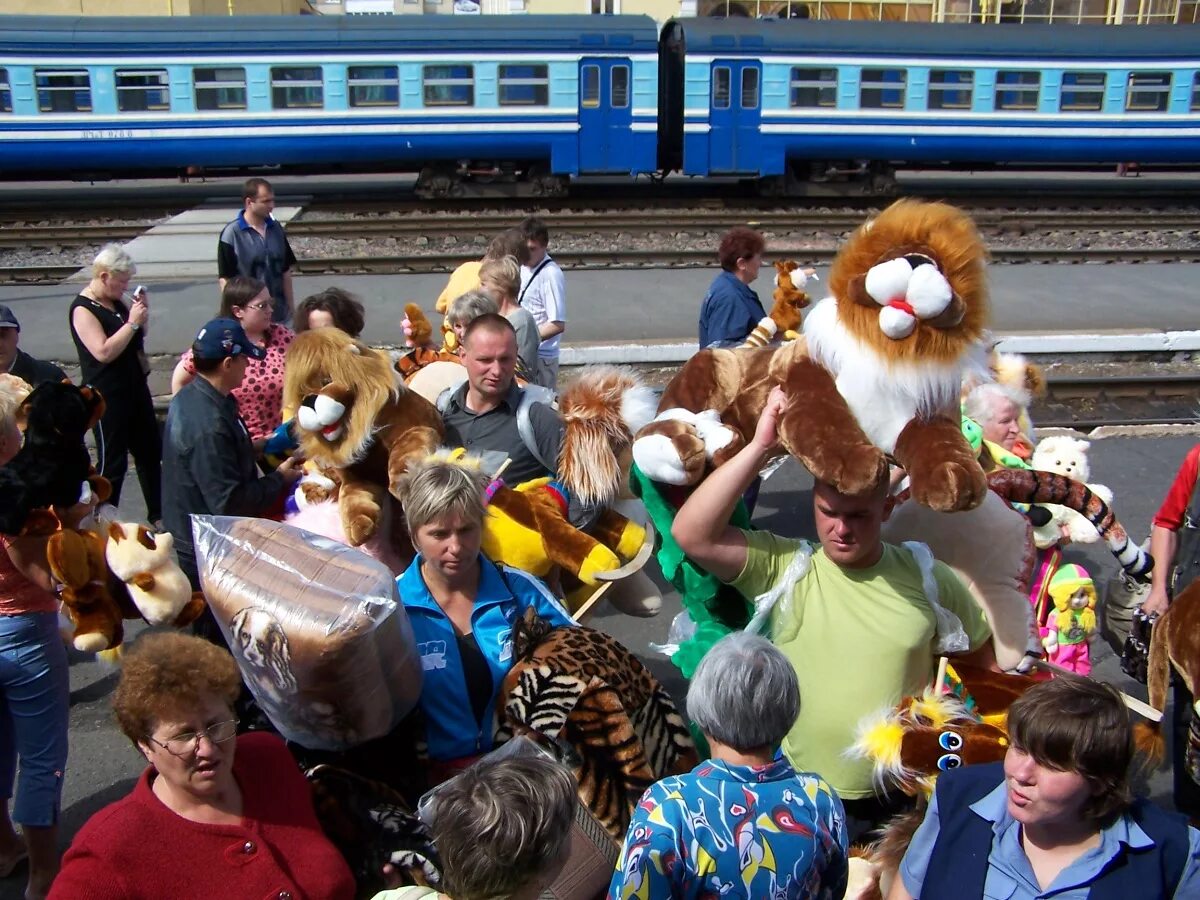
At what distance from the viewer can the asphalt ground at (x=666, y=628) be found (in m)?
4.06

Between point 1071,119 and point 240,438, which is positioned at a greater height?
point 1071,119

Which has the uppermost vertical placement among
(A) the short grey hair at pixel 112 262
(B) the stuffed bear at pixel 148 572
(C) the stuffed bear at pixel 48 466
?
(A) the short grey hair at pixel 112 262

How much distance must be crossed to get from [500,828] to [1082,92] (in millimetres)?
17702

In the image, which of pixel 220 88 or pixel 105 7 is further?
pixel 105 7

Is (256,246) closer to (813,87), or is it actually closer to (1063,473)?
(1063,473)

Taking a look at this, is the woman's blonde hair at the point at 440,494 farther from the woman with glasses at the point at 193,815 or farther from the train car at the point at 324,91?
the train car at the point at 324,91

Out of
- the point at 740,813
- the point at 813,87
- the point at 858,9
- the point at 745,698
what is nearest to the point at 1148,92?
the point at 813,87

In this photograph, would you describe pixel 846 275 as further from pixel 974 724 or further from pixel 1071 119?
pixel 1071 119

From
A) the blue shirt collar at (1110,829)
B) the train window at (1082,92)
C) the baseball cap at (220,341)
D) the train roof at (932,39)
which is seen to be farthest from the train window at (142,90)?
the blue shirt collar at (1110,829)

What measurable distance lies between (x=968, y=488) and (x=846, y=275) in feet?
2.18

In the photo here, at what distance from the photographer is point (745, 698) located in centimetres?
214

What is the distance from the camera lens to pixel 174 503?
381cm

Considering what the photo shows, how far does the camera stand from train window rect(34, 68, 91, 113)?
612 inches

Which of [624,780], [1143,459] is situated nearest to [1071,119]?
[1143,459]
